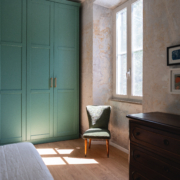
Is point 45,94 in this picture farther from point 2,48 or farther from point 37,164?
point 37,164

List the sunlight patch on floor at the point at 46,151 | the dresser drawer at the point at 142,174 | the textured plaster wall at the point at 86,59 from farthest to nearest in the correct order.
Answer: the textured plaster wall at the point at 86,59, the sunlight patch on floor at the point at 46,151, the dresser drawer at the point at 142,174

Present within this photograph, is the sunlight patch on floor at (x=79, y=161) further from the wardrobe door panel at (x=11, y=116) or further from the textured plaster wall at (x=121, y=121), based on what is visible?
the wardrobe door panel at (x=11, y=116)

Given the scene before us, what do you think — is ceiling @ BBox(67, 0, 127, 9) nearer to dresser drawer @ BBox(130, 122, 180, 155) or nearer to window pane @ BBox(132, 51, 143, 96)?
window pane @ BBox(132, 51, 143, 96)

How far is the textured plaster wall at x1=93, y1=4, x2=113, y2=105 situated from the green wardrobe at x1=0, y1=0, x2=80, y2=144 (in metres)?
0.51

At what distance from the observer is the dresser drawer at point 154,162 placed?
134 centimetres

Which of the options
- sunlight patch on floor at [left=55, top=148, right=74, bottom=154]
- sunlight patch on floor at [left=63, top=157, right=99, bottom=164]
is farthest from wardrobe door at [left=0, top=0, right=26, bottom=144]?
sunlight patch on floor at [left=63, top=157, right=99, bottom=164]

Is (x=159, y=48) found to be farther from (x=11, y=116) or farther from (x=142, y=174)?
(x=11, y=116)

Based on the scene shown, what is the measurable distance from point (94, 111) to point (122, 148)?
79 centimetres

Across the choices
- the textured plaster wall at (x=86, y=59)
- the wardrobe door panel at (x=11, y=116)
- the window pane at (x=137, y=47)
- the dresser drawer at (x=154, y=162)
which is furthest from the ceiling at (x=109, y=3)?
the dresser drawer at (x=154, y=162)

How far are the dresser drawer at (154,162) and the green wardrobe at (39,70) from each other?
6.76ft

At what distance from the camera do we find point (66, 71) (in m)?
3.51

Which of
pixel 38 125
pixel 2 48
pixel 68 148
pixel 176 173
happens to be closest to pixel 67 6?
pixel 2 48

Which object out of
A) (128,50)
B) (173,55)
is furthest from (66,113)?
(173,55)

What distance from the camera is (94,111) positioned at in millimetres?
2998
